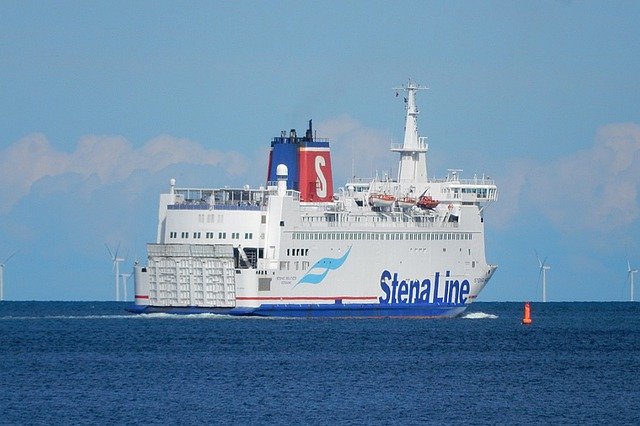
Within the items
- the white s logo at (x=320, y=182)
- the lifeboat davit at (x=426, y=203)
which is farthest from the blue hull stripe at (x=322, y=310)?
the white s logo at (x=320, y=182)

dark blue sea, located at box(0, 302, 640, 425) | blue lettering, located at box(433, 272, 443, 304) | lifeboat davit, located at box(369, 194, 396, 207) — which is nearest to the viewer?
dark blue sea, located at box(0, 302, 640, 425)

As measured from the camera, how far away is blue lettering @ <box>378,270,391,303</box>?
76.6 meters

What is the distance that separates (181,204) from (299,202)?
17.4ft

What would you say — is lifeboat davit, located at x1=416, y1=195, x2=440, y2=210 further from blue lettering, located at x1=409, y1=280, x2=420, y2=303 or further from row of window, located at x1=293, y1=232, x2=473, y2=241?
blue lettering, located at x1=409, y1=280, x2=420, y2=303

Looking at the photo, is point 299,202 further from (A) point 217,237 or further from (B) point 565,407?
(B) point 565,407

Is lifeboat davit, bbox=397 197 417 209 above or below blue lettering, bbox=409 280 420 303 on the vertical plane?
above

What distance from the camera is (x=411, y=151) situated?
83.7 m

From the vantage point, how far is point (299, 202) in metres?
76.2

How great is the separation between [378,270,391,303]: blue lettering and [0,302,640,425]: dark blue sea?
114 centimetres

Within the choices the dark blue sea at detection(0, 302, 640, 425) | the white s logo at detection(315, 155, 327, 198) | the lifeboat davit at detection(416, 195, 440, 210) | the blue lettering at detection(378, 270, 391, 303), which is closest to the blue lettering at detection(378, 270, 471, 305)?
the blue lettering at detection(378, 270, 391, 303)

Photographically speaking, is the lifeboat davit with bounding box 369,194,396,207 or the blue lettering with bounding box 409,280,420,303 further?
the lifeboat davit with bounding box 369,194,396,207

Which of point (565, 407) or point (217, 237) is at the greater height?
point (217, 237)

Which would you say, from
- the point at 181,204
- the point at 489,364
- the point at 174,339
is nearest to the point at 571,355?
the point at 489,364

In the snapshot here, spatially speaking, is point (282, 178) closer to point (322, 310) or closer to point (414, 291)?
point (322, 310)
